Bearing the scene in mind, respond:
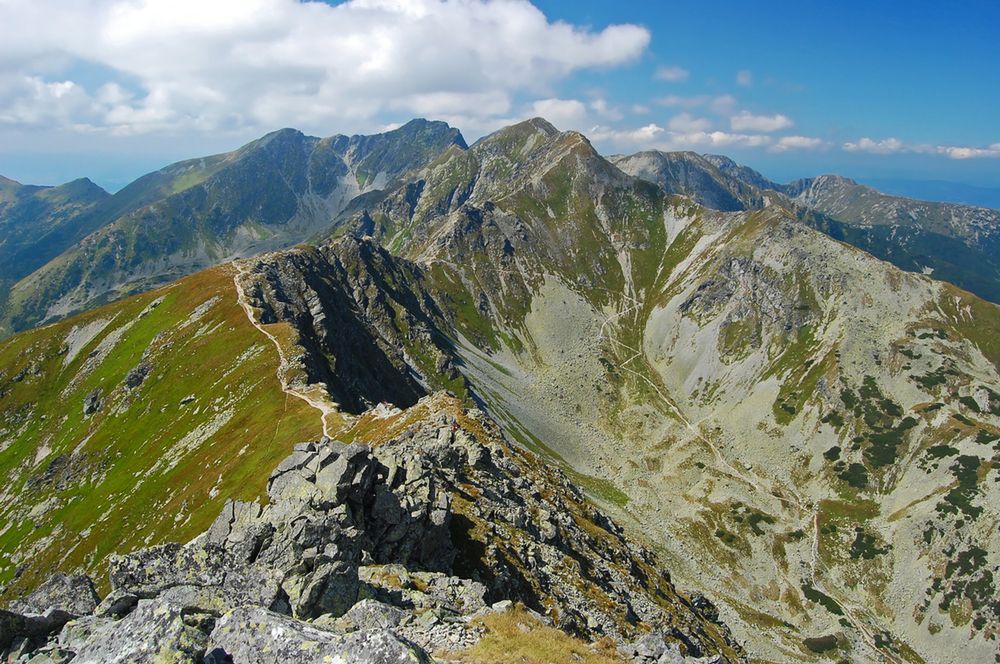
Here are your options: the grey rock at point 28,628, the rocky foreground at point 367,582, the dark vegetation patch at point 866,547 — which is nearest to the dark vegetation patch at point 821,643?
the dark vegetation patch at point 866,547

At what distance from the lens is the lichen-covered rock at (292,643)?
50.0ft

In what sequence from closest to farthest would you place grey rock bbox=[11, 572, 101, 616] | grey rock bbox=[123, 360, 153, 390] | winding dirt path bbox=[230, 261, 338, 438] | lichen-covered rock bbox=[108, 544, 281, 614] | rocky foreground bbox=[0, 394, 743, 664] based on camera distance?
rocky foreground bbox=[0, 394, 743, 664] → grey rock bbox=[11, 572, 101, 616] → lichen-covered rock bbox=[108, 544, 281, 614] → winding dirt path bbox=[230, 261, 338, 438] → grey rock bbox=[123, 360, 153, 390]

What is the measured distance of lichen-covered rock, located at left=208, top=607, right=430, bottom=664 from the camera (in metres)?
15.3

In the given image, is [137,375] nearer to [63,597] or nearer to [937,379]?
[63,597]

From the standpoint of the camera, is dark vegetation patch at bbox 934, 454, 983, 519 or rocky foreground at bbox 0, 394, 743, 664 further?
dark vegetation patch at bbox 934, 454, 983, 519

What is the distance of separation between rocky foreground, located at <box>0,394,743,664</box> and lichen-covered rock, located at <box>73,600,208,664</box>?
0.04 meters

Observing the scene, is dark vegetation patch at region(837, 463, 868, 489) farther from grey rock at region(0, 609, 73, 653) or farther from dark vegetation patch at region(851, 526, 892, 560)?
grey rock at region(0, 609, 73, 653)

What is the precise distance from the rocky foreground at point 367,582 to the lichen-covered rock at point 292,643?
44mm

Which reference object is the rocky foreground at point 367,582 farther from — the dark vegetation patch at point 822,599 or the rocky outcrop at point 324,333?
the dark vegetation patch at point 822,599

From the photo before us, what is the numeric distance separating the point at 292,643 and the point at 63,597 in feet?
38.9

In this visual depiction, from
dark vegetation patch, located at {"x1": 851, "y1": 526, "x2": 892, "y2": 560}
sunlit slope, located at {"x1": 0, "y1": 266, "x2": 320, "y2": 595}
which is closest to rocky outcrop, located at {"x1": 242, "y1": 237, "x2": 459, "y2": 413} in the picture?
sunlit slope, located at {"x1": 0, "y1": 266, "x2": 320, "y2": 595}

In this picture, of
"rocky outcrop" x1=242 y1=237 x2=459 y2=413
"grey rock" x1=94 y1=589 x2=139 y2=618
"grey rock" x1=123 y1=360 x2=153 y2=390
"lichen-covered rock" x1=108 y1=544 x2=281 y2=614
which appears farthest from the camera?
"grey rock" x1=123 y1=360 x2=153 y2=390

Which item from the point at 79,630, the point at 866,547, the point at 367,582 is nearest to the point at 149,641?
the point at 79,630

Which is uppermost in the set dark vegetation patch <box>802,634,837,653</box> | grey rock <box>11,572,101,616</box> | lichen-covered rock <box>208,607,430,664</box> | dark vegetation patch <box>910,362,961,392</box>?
lichen-covered rock <box>208,607,430,664</box>
